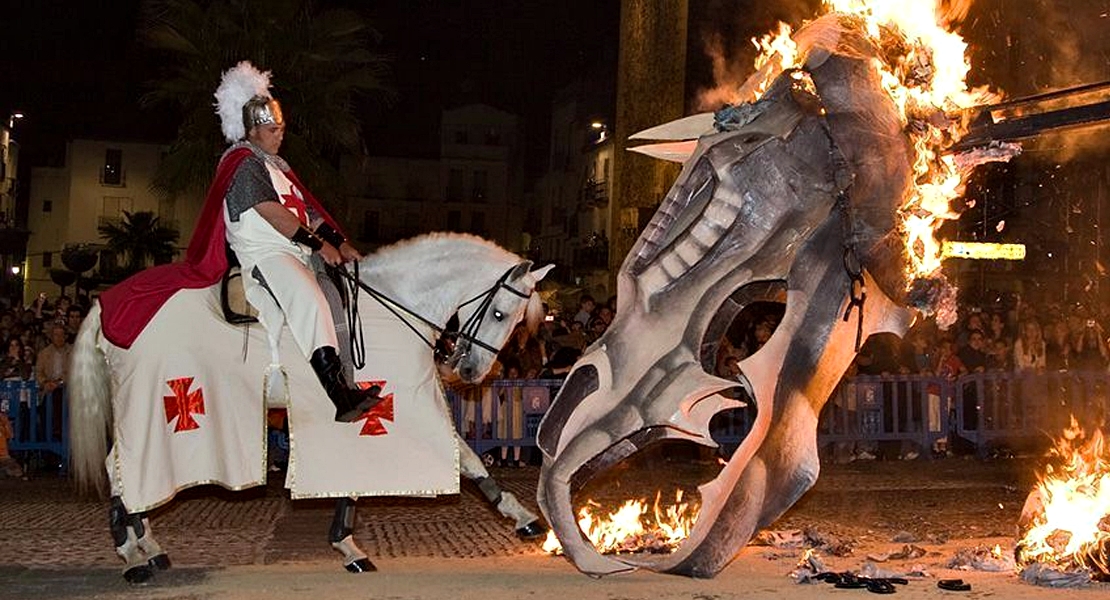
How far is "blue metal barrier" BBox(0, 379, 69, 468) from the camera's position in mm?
13219

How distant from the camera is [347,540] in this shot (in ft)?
23.4

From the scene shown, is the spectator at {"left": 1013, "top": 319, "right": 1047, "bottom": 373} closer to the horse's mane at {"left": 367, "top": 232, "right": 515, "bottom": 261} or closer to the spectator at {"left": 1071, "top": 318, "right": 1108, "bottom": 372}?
the spectator at {"left": 1071, "top": 318, "right": 1108, "bottom": 372}

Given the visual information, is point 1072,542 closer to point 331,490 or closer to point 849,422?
point 331,490

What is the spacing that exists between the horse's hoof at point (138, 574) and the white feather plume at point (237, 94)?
260cm

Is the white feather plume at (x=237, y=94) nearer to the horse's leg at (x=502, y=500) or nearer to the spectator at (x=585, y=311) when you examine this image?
the horse's leg at (x=502, y=500)

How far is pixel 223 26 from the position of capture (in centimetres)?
1964

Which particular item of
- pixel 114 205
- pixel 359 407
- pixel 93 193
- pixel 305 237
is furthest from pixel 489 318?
pixel 114 205

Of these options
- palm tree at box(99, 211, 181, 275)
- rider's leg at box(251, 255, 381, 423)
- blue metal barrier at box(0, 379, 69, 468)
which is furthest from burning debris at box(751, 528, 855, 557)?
palm tree at box(99, 211, 181, 275)

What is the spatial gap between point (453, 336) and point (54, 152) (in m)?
66.3

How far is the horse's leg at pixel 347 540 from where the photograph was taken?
277 inches

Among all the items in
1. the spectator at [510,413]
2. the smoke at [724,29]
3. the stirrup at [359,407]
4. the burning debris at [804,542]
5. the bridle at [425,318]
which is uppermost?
the smoke at [724,29]

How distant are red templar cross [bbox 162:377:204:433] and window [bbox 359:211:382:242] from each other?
6185cm

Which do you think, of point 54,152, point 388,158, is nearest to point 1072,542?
point 388,158

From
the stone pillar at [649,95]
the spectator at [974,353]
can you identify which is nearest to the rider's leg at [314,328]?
the stone pillar at [649,95]
